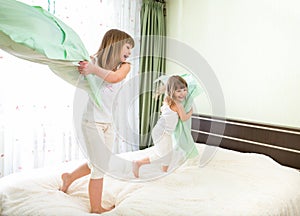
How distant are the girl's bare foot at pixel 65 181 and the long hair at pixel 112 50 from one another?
700 millimetres

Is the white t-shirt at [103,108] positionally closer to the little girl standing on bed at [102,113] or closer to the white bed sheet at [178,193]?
the little girl standing on bed at [102,113]

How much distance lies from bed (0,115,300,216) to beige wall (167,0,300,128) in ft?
0.75

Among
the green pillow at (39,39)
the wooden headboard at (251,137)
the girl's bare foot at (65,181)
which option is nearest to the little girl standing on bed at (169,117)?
the girl's bare foot at (65,181)

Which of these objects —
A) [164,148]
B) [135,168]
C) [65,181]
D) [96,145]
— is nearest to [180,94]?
[164,148]

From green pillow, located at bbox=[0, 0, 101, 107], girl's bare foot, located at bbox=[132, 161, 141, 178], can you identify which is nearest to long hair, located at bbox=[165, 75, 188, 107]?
girl's bare foot, located at bbox=[132, 161, 141, 178]

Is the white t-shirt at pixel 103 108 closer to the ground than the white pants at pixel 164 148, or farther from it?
farther from it

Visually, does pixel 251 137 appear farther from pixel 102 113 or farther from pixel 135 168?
pixel 102 113

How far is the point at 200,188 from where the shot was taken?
181 cm

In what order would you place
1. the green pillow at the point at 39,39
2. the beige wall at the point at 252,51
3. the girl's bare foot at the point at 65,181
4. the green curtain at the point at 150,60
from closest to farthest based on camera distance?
1. the green pillow at the point at 39,39
2. the girl's bare foot at the point at 65,181
3. the beige wall at the point at 252,51
4. the green curtain at the point at 150,60

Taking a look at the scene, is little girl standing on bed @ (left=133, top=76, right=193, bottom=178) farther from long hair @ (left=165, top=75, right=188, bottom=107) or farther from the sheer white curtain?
the sheer white curtain

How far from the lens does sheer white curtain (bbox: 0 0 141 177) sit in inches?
94.0

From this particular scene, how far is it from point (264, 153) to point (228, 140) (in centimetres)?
34

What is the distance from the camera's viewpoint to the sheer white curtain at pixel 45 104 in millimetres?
2389

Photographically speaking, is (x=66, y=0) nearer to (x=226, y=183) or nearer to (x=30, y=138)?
(x=30, y=138)
